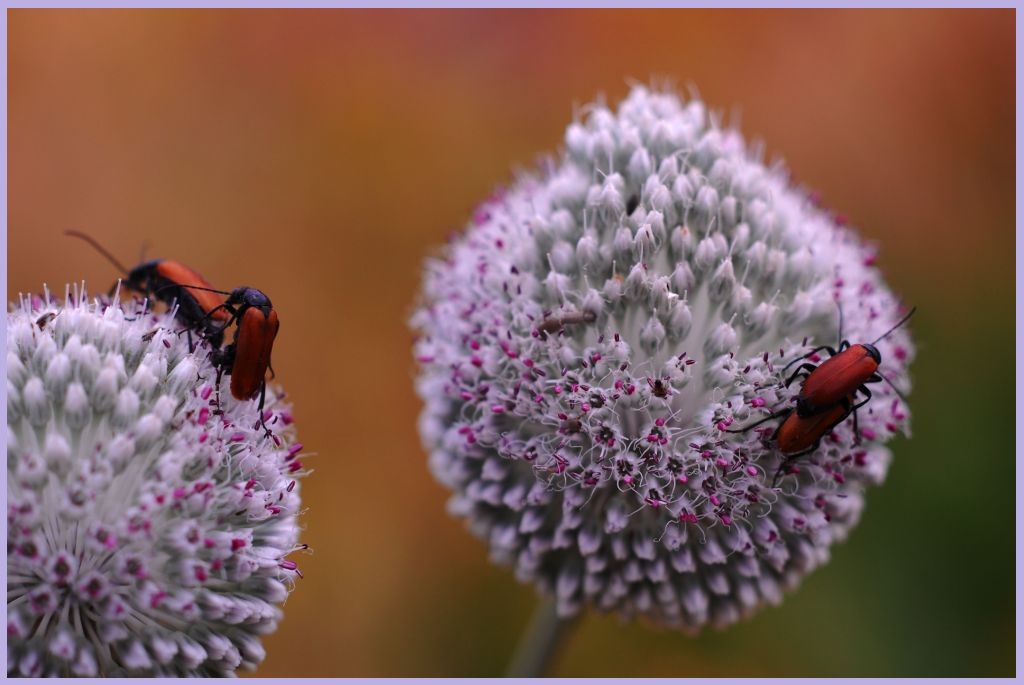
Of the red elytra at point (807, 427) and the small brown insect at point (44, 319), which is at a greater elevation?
the small brown insect at point (44, 319)

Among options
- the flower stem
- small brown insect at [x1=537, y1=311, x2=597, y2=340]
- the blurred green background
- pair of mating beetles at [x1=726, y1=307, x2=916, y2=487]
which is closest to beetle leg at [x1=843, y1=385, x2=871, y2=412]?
Result: pair of mating beetles at [x1=726, y1=307, x2=916, y2=487]

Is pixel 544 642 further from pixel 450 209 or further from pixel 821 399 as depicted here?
pixel 450 209

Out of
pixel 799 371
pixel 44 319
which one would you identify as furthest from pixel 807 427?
pixel 44 319

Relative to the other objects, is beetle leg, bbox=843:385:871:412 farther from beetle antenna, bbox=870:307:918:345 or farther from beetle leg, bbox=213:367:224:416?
beetle leg, bbox=213:367:224:416

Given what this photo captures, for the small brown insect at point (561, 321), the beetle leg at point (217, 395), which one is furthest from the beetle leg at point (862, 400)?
the beetle leg at point (217, 395)

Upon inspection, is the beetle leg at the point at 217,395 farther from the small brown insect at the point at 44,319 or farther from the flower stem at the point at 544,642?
the flower stem at the point at 544,642

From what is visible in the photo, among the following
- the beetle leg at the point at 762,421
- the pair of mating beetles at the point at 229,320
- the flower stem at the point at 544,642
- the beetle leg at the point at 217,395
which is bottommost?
the flower stem at the point at 544,642

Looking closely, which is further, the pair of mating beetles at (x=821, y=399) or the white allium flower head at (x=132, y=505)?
the pair of mating beetles at (x=821, y=399)
